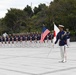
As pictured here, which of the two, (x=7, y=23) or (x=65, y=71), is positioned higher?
(x=7, y=23)

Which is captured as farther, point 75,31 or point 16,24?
point 16,24

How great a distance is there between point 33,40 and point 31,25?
1343 inches

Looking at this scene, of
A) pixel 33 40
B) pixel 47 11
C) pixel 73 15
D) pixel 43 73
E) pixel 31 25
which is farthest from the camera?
pixel 31 25

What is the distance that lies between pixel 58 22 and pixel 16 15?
86.3 feet

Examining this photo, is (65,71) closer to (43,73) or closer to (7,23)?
(43,73)

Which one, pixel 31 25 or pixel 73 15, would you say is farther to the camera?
pixel 31 25

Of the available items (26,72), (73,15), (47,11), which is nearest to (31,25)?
(47,11)

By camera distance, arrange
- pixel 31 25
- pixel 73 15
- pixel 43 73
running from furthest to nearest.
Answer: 1. pixel 31 25
2. pixel 73 15
3. pixel 43 73

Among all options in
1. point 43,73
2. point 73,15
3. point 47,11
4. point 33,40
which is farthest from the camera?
point 47,11

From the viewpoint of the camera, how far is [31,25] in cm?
6744

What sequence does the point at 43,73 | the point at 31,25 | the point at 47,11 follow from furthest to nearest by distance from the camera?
the point at 31,25 < the point at 47,11 < the point at 43,73

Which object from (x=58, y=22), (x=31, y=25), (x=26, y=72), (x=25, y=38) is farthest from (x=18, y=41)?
(x=31, y=25)

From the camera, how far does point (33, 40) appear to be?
3350 cm

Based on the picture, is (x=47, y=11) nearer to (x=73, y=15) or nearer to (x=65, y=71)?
(x=73, y=15)
